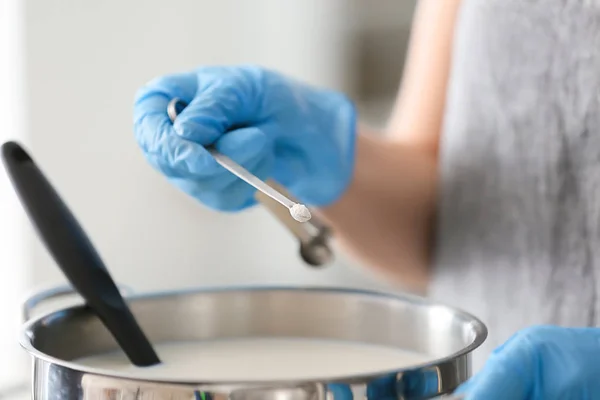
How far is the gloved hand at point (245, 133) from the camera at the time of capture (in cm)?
56

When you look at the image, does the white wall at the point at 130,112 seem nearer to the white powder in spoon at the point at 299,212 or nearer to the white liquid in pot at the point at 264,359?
the white liquid in pot at the point at 264,359

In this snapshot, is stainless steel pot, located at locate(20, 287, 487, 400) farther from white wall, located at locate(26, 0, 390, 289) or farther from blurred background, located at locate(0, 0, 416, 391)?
white wall, located at locate(26, 0, 390, 289)

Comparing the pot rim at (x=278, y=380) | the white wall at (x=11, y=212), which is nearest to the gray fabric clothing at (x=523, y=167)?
the pot rim at (x=278, y=380)

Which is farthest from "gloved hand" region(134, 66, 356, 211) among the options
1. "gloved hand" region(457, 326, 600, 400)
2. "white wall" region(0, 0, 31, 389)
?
"white wall" region(0, 0, 31, 389)

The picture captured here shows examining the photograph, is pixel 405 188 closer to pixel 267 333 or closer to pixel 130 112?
pixel 267 333

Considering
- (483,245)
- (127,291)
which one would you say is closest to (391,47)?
(483,245)

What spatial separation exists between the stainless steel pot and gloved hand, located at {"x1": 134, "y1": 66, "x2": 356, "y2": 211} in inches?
3.7

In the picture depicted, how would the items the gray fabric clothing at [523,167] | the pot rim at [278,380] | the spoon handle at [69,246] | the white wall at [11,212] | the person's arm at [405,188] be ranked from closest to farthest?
the pot rim at [278,380], the spoon handle at [69,246], the gray fabric clothing at [523,167], the person's arm at [405,188], the white wall at [11,212]

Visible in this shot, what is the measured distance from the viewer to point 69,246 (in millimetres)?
482

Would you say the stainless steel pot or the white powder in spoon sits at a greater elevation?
the white powder in spoon

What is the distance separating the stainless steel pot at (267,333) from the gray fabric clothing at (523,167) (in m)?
0.15

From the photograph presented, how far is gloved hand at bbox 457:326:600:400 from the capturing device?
0.37m

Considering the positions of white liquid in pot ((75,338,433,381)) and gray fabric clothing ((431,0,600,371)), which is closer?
white liquid in pot ((75,338,433,381))

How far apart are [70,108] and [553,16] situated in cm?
102
